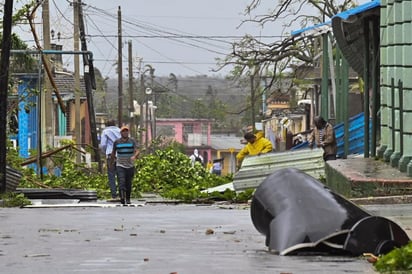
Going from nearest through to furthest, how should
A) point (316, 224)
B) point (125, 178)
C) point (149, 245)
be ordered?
1. point (316, 224)
2. point (149, 245)
3. point (125, 178)

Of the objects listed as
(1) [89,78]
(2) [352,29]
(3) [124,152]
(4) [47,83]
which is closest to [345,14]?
(2) [352,29]

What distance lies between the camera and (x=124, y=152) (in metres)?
22.0

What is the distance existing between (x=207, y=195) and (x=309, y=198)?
1237 cm

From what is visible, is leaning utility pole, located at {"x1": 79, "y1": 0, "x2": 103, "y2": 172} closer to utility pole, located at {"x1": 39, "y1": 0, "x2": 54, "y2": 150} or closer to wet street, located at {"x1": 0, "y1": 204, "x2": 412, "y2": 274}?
utility pole, located at {"x1": 39, "y1": 0, "x2": 54, "y2": 150}

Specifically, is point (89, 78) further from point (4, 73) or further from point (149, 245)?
point (149, 245)

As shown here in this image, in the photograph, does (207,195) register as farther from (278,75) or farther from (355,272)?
(278,75)

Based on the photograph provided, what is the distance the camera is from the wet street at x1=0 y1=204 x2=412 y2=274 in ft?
29.0

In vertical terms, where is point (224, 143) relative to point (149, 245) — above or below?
below

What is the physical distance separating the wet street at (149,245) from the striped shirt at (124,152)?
5.12 metres

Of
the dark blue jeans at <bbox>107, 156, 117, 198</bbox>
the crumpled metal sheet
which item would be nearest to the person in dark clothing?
the dark blue jeans at <bbox>107, 156, 117, 198</bbox>

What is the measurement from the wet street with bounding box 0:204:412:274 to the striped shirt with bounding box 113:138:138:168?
512cm

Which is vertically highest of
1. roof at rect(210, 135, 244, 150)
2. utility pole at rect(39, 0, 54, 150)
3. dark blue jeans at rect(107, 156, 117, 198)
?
utility pole at rect(39, 0, 54, 150)

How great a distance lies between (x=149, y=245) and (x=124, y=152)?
11135mm

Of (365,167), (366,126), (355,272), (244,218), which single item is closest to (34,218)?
(244,218)
